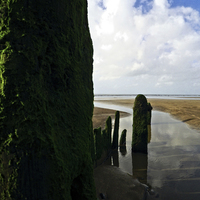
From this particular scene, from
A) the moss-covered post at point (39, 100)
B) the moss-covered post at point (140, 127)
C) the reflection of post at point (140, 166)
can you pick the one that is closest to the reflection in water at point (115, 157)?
the reflection of post at point (140, 166)

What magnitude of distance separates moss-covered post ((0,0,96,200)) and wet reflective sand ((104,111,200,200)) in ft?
14.8

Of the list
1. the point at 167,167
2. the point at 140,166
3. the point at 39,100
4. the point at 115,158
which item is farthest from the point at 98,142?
the point at 39,100

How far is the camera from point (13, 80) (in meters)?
1.42

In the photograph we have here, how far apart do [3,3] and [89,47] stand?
1.22m

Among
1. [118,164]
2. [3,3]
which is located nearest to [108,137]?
[118,164]

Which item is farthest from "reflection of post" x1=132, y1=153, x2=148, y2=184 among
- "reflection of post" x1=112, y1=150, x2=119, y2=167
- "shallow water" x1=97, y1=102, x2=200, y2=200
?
"reflection of post" x1=112, y1=150, x2=119, y2=167

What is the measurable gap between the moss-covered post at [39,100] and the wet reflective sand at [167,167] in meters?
4.52

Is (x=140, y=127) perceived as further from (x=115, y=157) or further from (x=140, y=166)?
(x=115, y=157)

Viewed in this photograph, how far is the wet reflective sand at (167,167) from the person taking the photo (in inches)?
204

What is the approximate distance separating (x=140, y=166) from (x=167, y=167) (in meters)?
1.27

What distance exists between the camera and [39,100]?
1.52 metres

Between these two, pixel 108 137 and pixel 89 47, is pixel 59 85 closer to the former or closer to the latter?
pixel 89 47

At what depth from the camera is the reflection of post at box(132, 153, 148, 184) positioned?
20.2 feet

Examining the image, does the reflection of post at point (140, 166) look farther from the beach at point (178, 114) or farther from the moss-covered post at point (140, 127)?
the beach at point (178, 114)
